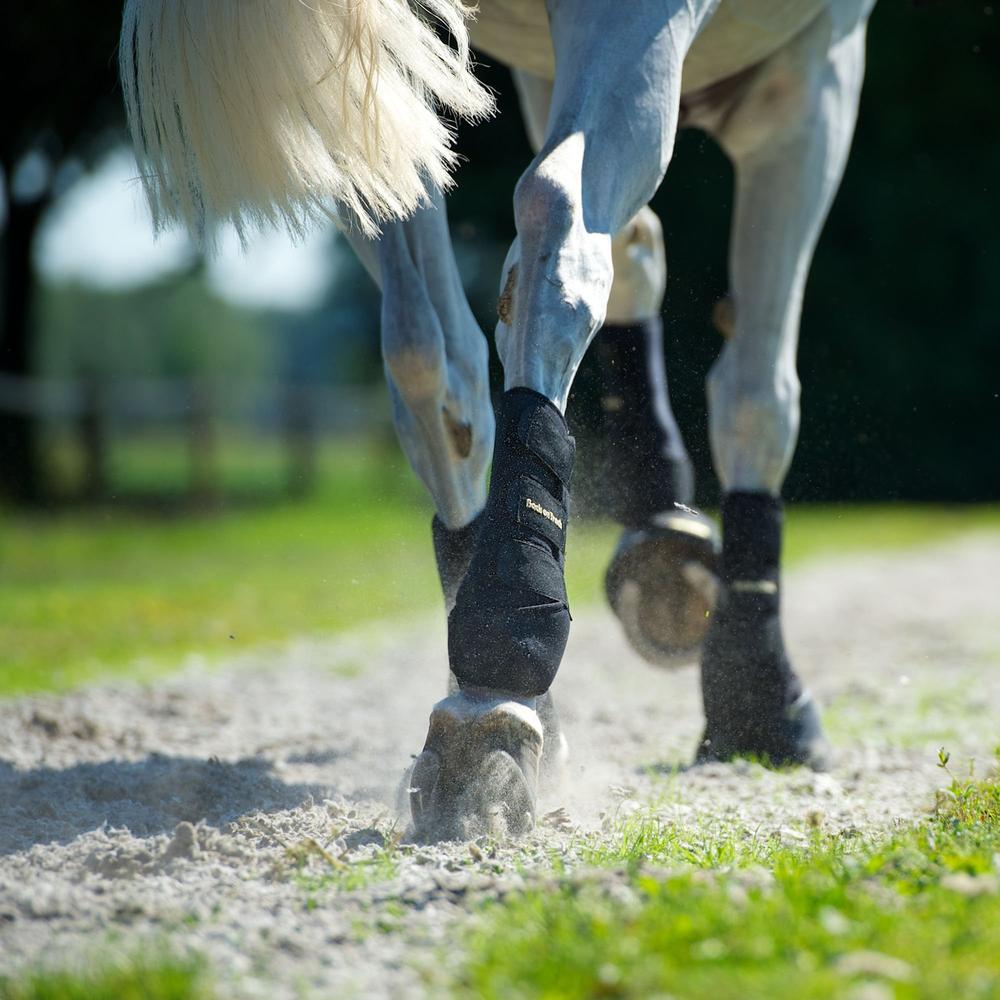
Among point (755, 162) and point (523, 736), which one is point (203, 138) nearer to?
point (523, 736)

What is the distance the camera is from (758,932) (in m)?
1.52

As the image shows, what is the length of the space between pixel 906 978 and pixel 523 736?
0.87 metres

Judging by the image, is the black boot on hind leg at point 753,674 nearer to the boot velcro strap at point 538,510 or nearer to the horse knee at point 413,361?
the horse knee at point 413,361

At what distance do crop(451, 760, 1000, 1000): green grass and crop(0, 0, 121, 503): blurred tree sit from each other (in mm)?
11015

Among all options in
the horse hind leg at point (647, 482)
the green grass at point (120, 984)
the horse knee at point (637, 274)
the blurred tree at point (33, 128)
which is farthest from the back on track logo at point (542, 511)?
the blurred tree at point (33, 128)

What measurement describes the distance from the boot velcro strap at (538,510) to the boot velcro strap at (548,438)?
0.16 feet

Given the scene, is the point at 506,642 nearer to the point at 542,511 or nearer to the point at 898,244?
the point at 542,511

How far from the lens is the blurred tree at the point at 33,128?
11938 mm

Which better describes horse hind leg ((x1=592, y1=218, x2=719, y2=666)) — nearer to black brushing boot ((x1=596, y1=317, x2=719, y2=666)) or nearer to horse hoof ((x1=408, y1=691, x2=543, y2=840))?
black brushing boot ((x1=596, y1=317, x2=719, y2=666))

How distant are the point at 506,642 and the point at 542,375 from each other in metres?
0.47

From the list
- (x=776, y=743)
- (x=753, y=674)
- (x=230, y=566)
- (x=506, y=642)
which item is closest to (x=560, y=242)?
(x=506, y=642)

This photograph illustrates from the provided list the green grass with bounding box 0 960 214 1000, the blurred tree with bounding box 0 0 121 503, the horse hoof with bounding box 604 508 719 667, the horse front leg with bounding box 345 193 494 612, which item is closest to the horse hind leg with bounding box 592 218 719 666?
the horse hoof with bounding box 604 508 719 667

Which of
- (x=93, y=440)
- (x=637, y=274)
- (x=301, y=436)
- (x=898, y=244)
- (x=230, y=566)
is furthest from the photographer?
(x=898, y=244)

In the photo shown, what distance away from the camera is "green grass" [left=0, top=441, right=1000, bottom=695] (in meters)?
5.06
